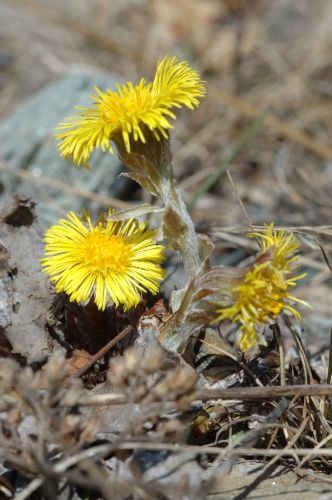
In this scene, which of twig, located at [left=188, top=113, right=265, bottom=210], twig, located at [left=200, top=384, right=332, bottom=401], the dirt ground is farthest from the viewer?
the dirt ground

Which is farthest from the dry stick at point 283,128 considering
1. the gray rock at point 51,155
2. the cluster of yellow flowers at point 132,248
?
the cluster of yellow flowers at point 132,248

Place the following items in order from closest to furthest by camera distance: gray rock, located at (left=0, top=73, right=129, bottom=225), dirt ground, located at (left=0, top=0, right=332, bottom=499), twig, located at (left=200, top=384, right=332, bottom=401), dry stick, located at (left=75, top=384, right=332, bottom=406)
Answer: dry stick, located at (left=75, top=384, right=332, bottom=406) → twig, located at (left=200, top=384, right=332, bottom=401) → gray rock, located at (left=0, top=73, right=129, bottom=225) → dirt ground, located at (left=0, top=0, right=332, bottom=499)

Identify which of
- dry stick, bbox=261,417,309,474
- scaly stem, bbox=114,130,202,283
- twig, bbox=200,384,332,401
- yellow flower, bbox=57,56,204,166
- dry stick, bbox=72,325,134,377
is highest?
yellow flower, bbox=57,56,204,166

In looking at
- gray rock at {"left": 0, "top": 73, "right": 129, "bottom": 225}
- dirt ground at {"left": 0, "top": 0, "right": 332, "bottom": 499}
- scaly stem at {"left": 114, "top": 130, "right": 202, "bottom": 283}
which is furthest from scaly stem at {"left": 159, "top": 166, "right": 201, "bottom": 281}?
gray rock at {"left": 0, "top": 73, "right": 129, "bottom": 225}

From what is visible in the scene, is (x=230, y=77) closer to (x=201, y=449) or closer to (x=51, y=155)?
(x=51, y=155)

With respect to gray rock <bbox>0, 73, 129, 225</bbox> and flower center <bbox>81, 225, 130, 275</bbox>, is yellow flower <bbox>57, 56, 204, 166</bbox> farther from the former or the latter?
gray rock <bbox>0, 73, 129, 225</bbox>

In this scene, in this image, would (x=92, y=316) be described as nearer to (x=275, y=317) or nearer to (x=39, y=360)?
(x=39, y=360)

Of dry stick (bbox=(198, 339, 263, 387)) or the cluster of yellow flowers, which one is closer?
the cluster of yellow flowers

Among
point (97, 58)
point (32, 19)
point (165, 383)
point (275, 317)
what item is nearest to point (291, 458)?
point (275, 317)
